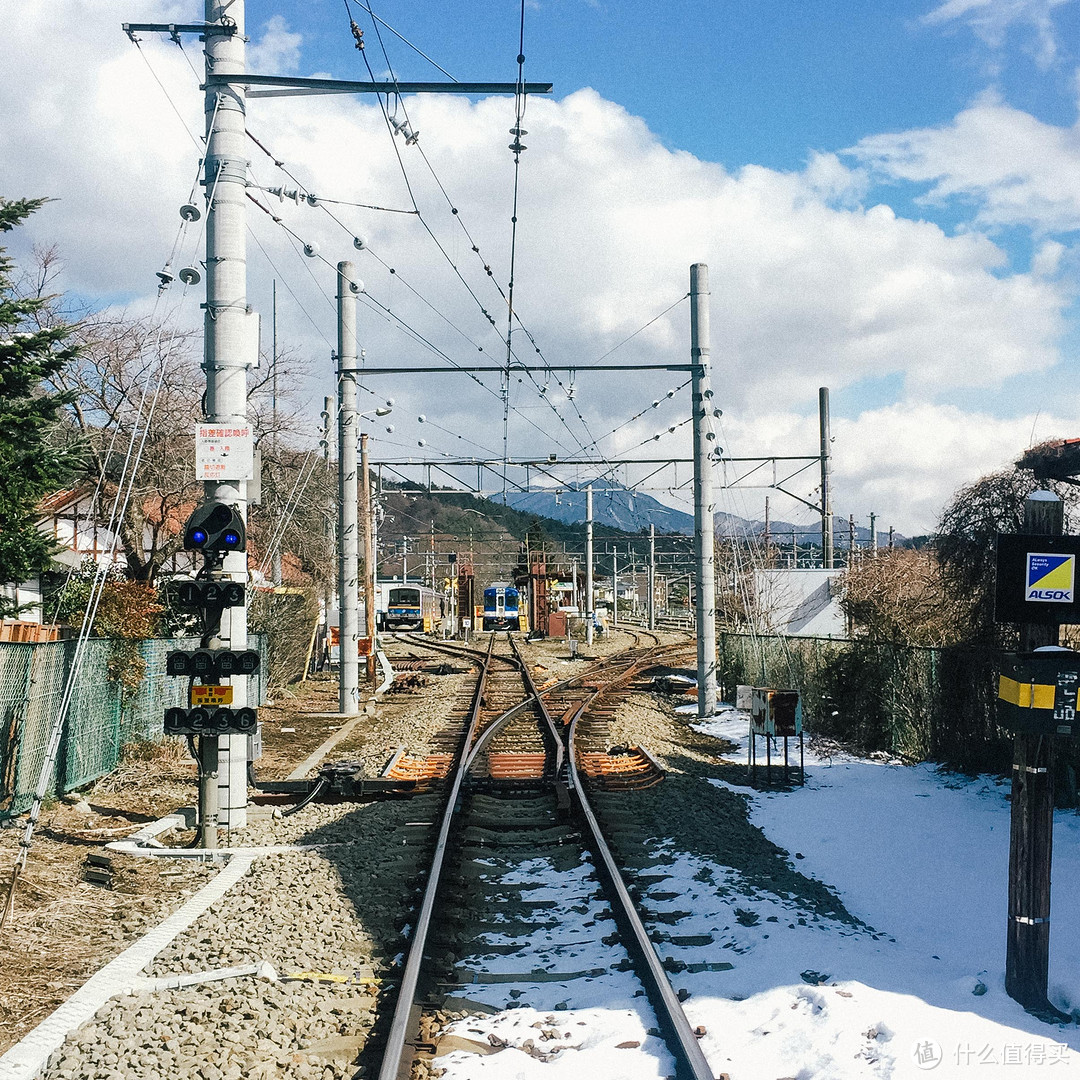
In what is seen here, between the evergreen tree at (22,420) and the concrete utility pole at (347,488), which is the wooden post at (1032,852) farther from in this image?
the concrete utility pole at (347,488)

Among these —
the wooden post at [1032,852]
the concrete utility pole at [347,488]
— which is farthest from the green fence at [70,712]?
the wooden post at [1032,852]

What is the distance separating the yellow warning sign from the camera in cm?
1005

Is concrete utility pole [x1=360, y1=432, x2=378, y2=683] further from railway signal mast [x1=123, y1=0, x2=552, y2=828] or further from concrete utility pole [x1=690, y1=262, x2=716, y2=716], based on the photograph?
railway signal mast [x1=123, y1=0, x2=552, y2=828]

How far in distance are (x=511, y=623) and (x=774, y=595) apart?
32536 mm

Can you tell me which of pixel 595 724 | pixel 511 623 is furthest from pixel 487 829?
pixel 511 623

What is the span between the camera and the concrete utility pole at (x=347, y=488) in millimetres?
20500

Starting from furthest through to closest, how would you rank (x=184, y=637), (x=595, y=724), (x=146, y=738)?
(x=595, y=724) → (x=184, y=637) → (x=146, y=738)

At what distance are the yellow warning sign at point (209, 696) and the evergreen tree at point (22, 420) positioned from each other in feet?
15.6

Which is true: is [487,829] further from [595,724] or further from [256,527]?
[256,527]

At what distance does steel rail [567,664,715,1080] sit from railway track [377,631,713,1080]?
1cm

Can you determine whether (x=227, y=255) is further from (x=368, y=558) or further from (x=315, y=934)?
(x=368, y=558)

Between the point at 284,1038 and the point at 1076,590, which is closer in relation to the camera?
the point at 284,1038

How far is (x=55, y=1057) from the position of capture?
5.09 metres

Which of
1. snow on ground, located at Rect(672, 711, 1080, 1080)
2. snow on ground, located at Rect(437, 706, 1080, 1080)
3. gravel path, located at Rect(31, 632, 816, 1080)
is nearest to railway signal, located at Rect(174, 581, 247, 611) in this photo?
gravel path, located at Rect(31, 632, 816, 1080)
